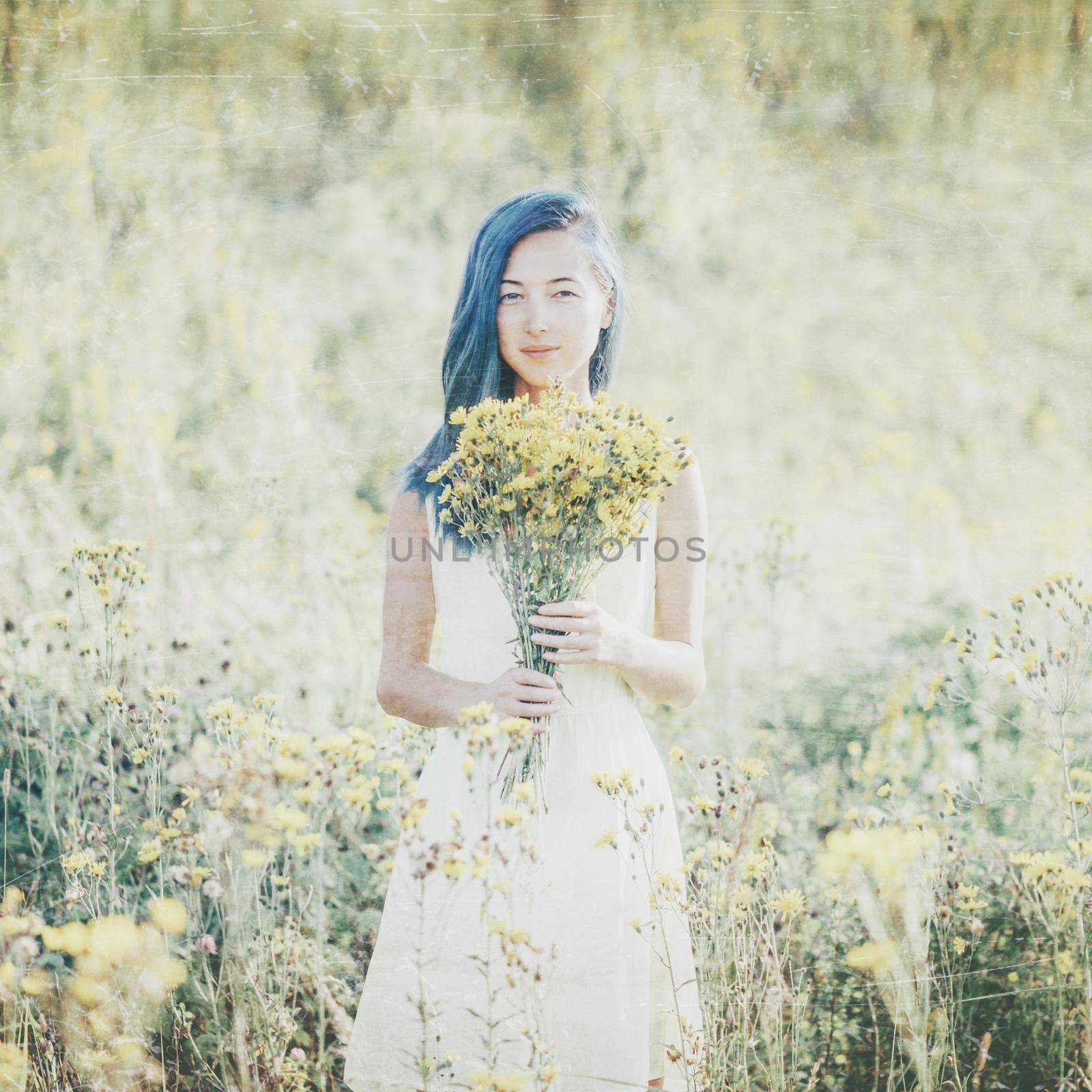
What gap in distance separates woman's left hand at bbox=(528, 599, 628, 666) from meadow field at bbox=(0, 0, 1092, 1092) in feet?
2.46

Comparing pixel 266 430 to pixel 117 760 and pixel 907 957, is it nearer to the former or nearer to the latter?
pixel 117 760

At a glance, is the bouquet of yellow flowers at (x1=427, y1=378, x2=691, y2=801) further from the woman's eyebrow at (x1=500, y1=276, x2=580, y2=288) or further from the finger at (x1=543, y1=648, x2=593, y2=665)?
the woman's eyebrow at (x1=500, y1=276, x2=580, y2=288)

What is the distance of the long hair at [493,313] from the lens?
2061mm

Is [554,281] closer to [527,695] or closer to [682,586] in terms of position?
[682,586]

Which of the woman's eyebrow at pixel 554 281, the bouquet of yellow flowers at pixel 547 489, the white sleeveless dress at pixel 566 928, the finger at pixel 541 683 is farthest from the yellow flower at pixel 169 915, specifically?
the woman's eyebrow at pixel 554 281

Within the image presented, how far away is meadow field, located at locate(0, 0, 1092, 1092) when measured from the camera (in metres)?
2.37

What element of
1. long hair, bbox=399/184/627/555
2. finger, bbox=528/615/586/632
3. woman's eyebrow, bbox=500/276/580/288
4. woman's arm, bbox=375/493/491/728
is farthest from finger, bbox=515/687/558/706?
woman's eyebrow, bbox=500/276/580/288

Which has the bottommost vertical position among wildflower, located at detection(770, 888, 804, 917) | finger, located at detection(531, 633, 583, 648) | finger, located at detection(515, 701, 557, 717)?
wildflower, located at detection(770, 888, 804, 917)

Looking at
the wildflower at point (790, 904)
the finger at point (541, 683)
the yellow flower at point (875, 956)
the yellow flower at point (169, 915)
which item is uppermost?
the finger at point (541, 683)

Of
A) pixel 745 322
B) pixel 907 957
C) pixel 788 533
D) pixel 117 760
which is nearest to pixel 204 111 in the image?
pixel 745 322

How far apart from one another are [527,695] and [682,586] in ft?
1.43

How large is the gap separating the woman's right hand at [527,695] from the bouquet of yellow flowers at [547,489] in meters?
0.03

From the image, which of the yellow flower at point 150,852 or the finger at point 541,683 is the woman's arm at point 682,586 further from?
the yellow flower at point 150,852

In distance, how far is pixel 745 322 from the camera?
96.8 inches
